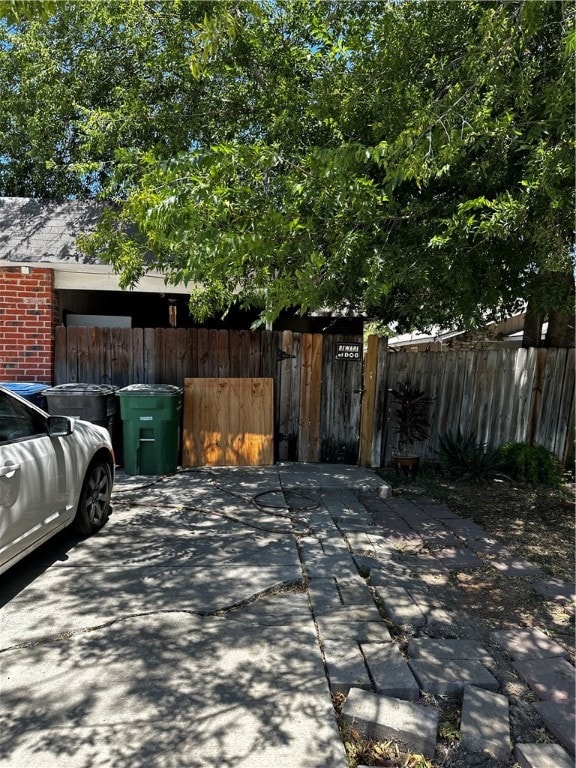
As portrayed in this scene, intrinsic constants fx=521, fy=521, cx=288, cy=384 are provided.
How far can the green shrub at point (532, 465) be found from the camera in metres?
7.09

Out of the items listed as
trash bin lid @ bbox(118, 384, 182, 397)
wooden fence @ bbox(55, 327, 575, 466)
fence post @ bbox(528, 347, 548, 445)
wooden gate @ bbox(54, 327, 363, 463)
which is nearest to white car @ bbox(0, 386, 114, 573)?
trash bin lid @ bbox(118, 384, 182, 397)

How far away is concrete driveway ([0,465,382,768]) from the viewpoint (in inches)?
93.0

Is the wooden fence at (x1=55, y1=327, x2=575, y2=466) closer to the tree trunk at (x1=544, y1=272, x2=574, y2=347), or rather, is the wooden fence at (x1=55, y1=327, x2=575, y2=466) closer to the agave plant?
the agave plant

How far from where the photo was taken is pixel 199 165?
13.5ft

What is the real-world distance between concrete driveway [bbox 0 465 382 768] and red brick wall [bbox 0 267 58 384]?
3189mm

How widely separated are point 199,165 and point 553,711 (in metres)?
4.20

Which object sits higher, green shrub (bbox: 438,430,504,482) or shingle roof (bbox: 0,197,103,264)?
shingle roof (bbox: 0,197,103,264)

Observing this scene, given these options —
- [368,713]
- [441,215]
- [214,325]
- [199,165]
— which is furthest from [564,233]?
[214,325]

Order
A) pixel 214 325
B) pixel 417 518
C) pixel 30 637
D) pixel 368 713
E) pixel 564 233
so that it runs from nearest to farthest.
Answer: pixel 368 713, pixel 30 637, pixel 564 233, pixel 417 518, pixel 214 325

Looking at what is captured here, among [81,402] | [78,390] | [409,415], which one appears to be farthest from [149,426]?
[409,415]

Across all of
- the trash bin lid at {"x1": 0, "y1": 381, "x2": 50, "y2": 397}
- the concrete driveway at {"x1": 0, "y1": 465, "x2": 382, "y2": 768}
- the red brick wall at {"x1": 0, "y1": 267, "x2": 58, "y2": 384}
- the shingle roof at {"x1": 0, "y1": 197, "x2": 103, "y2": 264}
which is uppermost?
the shingle roof at {"x1": 0, "y1": 197, "x2": 103, "y2": 264}

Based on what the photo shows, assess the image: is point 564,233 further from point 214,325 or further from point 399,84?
point 214,325

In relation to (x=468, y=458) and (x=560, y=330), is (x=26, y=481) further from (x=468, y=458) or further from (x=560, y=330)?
(x=560, y=330)

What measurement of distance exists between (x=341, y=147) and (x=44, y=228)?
17.2ft
